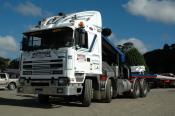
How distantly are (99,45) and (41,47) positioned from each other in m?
2.87

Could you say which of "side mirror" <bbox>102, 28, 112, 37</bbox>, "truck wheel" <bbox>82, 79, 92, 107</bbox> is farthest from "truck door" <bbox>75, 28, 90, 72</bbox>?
"side mirror" <bbox>102, 28, 112, 37</bbox>

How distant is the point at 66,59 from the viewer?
14.1m

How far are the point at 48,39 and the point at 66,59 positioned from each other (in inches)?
59.9

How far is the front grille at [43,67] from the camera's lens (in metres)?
14.3

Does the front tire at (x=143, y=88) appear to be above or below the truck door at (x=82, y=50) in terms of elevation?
below

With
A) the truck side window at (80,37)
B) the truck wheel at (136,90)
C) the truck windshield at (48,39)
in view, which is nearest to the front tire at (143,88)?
the truck wheel at (136,90)

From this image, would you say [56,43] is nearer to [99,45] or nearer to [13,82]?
[99,45]

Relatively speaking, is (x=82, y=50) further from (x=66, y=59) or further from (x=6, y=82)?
(x=6, y=82)

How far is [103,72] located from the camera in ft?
55.7

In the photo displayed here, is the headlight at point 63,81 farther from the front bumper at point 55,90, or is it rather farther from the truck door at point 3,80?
the truck door at point 3,80

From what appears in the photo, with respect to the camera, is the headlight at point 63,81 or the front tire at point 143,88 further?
the front tire at point 143,88

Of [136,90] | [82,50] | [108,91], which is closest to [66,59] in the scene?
[82,50]

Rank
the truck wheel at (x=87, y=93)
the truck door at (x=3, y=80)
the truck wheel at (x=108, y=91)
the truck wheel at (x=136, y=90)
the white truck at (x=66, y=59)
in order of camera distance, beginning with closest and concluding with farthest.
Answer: the white truck at (x=66, y=59) → the truck wheel at (x=87, y=93) → the truck wheel at (x=108, y=91) → the truck wheel at (x=136, y=90) → the truck door at (x=3, y=80)

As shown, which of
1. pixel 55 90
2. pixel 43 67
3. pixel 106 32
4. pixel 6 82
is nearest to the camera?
pixel 55 90
